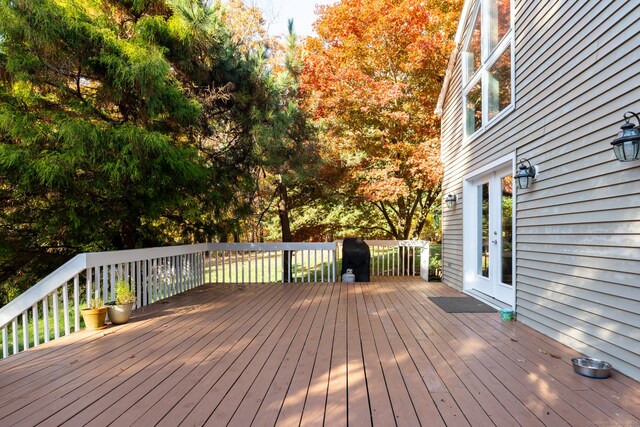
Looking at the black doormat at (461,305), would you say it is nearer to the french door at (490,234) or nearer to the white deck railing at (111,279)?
the french door at (490,234)

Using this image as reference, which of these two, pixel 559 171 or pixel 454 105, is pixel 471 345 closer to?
pixel 559 171

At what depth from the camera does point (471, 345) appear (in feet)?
10.7

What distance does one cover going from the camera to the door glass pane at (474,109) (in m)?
5.62

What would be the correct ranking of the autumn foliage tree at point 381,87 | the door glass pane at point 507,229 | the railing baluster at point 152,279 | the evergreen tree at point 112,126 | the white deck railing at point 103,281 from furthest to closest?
1. the autumn foliage tree at point 381,87
2. the railing baluster at point 152,279
3. the evergreen tree at point 112,126
4. the door glass pane at point 507,229
5. the white deck railing at point 103,281

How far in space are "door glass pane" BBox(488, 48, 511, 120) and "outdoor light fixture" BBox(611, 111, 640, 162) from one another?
228 cm

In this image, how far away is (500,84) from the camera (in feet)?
16.1

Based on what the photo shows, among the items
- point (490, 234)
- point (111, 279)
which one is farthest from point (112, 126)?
point (490, 234)

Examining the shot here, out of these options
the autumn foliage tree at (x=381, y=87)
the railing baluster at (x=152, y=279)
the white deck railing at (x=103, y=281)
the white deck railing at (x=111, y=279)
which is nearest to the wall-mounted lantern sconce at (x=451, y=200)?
the autumn foliage tree at (x=381, y=87)

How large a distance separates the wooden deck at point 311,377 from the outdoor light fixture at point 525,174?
1.52m

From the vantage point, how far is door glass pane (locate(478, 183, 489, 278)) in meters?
5.43

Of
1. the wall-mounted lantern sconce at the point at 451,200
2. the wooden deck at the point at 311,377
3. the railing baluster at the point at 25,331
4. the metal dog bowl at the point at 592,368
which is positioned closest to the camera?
the wooden deck at the point at 311,377

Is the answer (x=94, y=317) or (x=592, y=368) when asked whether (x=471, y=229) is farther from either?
(x=94, y=317)

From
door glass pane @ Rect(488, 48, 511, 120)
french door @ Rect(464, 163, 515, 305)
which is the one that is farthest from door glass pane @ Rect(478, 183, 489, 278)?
door glass pane @ Rect(488, 48, 511, 120)

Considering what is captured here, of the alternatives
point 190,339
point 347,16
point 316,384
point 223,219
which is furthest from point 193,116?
point 316,384
